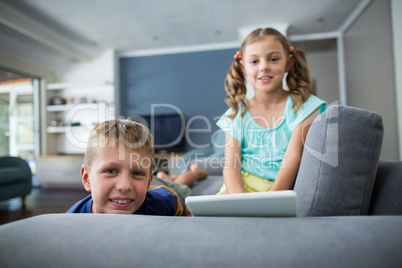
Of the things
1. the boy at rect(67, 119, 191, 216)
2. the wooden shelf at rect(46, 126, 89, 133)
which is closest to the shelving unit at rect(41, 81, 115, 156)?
the wooden shelf at rect(46, 126, 89, 133)

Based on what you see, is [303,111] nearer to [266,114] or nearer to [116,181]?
[266,114]

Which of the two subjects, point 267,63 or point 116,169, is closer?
point 116,169

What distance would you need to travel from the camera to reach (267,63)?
1.10m

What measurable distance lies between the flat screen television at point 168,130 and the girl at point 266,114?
4367mm

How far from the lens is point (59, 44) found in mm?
4926

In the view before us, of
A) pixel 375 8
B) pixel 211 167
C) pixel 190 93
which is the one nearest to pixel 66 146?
pixel 190 93

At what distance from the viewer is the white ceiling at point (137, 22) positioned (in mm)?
3922

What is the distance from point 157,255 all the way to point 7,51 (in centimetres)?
570

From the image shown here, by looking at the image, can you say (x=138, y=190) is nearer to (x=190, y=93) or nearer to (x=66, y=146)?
(x=190, y=93)

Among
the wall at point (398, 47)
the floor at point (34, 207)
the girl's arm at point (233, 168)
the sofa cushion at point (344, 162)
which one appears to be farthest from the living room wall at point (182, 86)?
the sofa cushion at point (344, 162)

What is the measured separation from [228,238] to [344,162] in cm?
33

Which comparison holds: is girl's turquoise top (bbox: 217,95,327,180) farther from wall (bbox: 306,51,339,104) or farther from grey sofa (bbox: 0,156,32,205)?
wall (bbox: 306,51,339,104)

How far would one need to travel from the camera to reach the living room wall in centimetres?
559

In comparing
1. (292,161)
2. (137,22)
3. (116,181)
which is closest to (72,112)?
(137,22)
